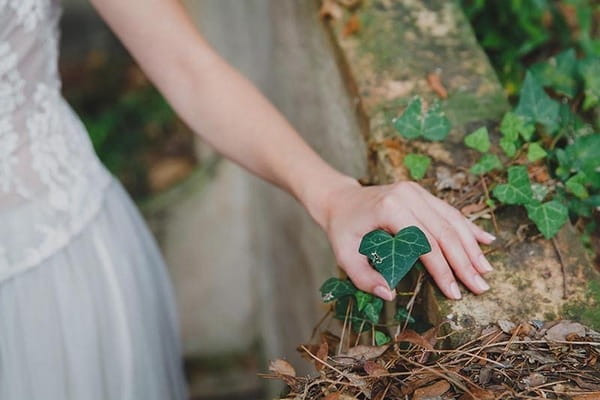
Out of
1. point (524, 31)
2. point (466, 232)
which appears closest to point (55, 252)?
point (466, 232)

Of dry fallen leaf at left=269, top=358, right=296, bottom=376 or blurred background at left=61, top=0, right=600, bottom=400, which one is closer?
dry fallen leaf at left=269, top=358, right=296, bottom=376

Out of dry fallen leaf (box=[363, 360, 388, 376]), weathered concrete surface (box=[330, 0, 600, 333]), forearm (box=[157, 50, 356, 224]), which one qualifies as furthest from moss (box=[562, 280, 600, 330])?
forearm (box=[157, 50, 356, 224])

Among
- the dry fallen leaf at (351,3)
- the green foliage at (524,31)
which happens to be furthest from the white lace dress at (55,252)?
the green foliage at (524,31)

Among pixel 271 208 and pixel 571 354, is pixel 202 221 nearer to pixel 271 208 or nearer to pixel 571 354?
pixel 271 208

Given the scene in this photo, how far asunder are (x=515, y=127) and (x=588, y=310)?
0.38 m

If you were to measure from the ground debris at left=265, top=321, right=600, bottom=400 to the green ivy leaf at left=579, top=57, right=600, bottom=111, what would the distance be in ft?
1.95

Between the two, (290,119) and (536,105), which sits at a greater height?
(290,119)

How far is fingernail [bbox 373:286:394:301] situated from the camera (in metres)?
1.12

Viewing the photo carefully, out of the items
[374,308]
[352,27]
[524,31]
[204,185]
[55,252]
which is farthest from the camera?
[204,185]

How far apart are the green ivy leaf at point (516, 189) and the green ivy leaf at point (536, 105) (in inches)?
6.5

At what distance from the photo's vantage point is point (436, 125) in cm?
138

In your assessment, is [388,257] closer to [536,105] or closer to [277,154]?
[277,154]

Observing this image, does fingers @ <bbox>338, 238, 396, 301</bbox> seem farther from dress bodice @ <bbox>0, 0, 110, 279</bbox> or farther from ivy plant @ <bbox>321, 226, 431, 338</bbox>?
dress bodice @ <bbox>0, 0, 110, 279</bbox>

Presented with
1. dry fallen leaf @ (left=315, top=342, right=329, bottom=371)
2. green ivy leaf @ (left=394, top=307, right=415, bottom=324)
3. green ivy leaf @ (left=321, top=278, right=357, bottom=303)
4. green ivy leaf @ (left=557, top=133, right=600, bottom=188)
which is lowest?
green ivy leaf @ (left=557, top=133, right=600, bottom=188)
